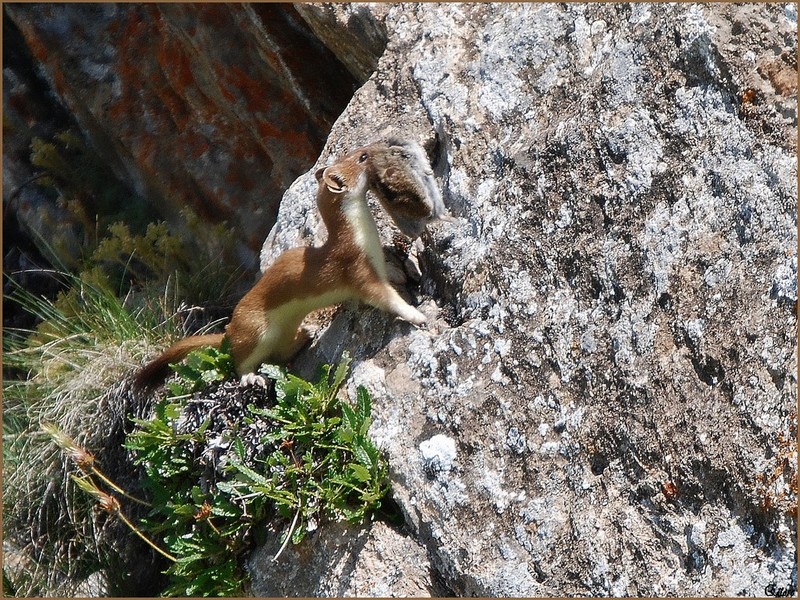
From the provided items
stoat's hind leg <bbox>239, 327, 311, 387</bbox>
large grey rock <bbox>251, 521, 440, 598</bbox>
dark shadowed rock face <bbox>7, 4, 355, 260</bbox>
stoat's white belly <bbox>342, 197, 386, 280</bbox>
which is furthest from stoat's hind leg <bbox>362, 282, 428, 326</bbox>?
dark shadowed rock face <bbox>7, 4, 355, 260</bbox>

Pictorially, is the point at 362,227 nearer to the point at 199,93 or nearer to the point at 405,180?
the point at 405,180

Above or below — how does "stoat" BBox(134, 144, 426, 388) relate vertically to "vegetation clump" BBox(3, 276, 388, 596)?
above

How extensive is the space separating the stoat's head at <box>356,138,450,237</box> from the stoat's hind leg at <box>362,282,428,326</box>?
0.43 metres

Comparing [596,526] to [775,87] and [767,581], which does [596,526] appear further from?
[775,87]

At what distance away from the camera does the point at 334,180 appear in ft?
14.3

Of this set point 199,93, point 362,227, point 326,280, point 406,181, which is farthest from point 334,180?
point 199,93

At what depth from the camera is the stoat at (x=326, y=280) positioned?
4.30 meters

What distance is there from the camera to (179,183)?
7.53m

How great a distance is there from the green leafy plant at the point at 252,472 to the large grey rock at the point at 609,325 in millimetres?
194

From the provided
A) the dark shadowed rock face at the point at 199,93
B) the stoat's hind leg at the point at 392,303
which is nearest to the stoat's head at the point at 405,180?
the stoat's hind leg at the point at 392,303

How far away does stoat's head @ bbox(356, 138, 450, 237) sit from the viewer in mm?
4273

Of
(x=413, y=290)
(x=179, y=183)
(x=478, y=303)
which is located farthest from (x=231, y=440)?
(x=179, y=183)

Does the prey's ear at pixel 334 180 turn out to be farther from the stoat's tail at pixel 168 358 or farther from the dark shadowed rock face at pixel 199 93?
the dark shadowed rock face at pixel 199 93

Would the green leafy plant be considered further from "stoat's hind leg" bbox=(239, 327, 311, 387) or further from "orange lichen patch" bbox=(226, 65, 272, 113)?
"orange lichen patch" bbox=(226, 65, 272, 113)
